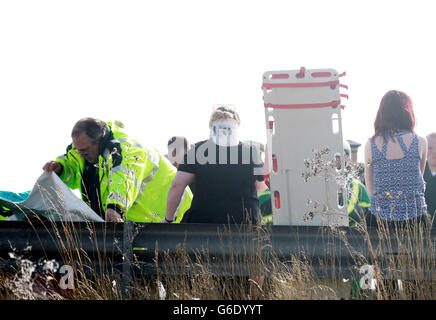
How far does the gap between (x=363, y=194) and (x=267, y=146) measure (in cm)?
205

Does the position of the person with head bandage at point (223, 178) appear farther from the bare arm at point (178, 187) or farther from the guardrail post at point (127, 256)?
the guardrail post at point (127, 256)

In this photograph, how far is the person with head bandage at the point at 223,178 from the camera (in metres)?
6.34

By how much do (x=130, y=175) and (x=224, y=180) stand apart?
2.62ft

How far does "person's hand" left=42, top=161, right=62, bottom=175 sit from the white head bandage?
4.80 feet

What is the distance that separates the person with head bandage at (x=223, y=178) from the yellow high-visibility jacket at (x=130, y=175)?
1.26 feet

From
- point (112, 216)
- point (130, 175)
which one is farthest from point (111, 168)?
point (112, 216)

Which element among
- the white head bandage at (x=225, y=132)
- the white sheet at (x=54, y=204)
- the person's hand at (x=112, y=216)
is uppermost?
the white head bandage at (x=225, y=132)

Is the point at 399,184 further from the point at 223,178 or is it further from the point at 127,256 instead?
the point at 127,256

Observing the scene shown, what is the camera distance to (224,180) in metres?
6.37

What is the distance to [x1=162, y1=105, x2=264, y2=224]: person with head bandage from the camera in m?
6.34

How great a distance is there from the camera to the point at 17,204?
6098 millimetres

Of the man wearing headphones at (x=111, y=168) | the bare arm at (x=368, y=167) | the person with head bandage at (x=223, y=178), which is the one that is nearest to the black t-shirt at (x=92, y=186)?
the man wearing headphones at (x=111, y=168)

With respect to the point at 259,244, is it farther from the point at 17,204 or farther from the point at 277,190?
the point at 17,204

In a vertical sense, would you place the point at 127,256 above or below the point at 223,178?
below
